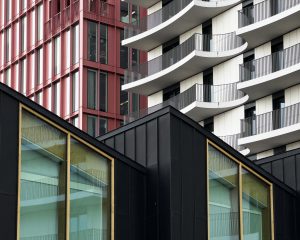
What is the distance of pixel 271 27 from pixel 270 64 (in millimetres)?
1956

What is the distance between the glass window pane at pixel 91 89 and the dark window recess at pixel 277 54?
17.9 metres

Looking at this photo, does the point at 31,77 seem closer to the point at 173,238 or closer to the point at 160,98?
the point at 160,98

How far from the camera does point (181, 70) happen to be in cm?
6288

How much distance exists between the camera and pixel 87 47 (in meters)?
72.4

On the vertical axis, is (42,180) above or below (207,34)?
below

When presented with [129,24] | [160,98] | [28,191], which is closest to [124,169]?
[28,191]

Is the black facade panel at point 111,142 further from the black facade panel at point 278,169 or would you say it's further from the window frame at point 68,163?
the black facade panel at point 278,169

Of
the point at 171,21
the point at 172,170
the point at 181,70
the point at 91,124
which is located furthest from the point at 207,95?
the point at 172,170

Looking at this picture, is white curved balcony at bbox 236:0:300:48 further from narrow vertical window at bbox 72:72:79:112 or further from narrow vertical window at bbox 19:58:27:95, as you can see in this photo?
narrow vertical window at bbox 19:58:27:95

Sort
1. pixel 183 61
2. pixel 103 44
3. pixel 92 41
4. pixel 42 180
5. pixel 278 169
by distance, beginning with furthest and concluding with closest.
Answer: pixel 103 44 < pixel 92 41 < pixel 183 61 < pixel 278 169 < pixel 42 180

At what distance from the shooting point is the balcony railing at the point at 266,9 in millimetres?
56487

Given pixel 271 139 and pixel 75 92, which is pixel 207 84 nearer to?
pixel 271 139

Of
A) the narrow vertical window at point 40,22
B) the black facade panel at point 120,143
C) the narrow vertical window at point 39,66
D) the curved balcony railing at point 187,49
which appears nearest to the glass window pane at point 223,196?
the black facade panel at point 120,143

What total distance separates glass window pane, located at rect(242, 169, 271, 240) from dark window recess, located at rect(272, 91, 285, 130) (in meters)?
25.1
